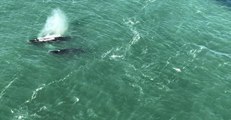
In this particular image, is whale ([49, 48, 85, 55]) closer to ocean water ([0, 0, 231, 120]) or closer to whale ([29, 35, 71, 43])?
ocean water ([0, 0, 231, 120])

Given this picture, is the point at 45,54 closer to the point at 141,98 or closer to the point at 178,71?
the point at 141,98

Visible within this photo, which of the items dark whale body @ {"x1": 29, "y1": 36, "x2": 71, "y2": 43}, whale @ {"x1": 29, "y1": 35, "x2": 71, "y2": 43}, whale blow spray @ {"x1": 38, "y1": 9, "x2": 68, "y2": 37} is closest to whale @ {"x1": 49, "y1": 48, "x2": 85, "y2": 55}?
dark whale body @ {"x1": 29, "y1": 36, "x2": 71, "y2": 43}

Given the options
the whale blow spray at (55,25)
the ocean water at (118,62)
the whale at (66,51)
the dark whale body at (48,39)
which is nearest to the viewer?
the ocean water at (118,62)

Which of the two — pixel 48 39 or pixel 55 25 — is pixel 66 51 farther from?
pixel 55 25

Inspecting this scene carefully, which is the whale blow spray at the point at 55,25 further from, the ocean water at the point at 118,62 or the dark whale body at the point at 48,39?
the dark whale body at the point at 48,39

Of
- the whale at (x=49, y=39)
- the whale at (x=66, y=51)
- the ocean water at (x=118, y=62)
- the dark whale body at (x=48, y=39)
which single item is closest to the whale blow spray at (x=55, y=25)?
the ocean water at (x=118, y=62)

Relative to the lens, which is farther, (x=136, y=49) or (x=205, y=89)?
(x=136, y=49)

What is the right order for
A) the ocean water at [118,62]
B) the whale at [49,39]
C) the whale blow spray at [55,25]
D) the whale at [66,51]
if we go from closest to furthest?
the ocean water at [118,62] < the whale at [66,51] < the whale at [49,39] < the whale blow spray at [55,25]

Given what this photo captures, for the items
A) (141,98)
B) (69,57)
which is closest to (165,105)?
(141,98)

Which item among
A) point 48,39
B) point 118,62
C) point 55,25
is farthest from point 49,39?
point 118,62
